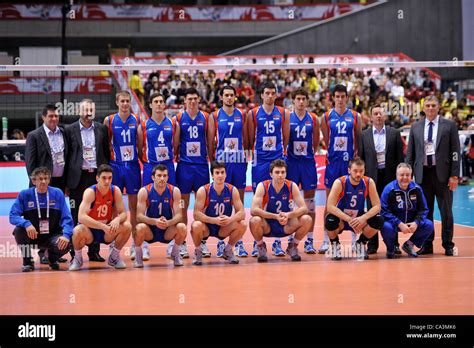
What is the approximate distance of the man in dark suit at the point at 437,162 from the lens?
32.6ft

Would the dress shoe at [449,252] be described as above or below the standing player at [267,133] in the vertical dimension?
below

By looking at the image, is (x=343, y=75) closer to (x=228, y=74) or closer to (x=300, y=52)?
(x=228, y=74)

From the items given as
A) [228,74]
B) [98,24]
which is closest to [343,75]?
[228,74]

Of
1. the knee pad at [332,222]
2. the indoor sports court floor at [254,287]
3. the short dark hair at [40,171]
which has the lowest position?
the indoor sports court floor at [254,287]

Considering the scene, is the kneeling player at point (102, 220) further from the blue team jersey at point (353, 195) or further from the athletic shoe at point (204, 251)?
the blue team jersey at point (353, 195)

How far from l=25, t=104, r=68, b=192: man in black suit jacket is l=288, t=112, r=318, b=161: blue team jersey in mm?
3236

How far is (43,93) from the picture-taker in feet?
79.9

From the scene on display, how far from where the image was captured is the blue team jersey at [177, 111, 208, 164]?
1027 centimetres

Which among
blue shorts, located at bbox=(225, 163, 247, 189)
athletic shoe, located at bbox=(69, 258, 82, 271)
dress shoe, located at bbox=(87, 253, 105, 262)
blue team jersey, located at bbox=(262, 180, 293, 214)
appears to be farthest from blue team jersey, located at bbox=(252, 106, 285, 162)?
athletic shoe, located at bbox=(69, 258, 82, 271)

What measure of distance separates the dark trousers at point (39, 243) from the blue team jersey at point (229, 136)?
2.57 m

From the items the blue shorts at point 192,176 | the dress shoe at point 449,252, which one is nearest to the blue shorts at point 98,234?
the blue shorts at point 192,176

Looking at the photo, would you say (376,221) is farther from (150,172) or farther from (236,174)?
(150,172)
